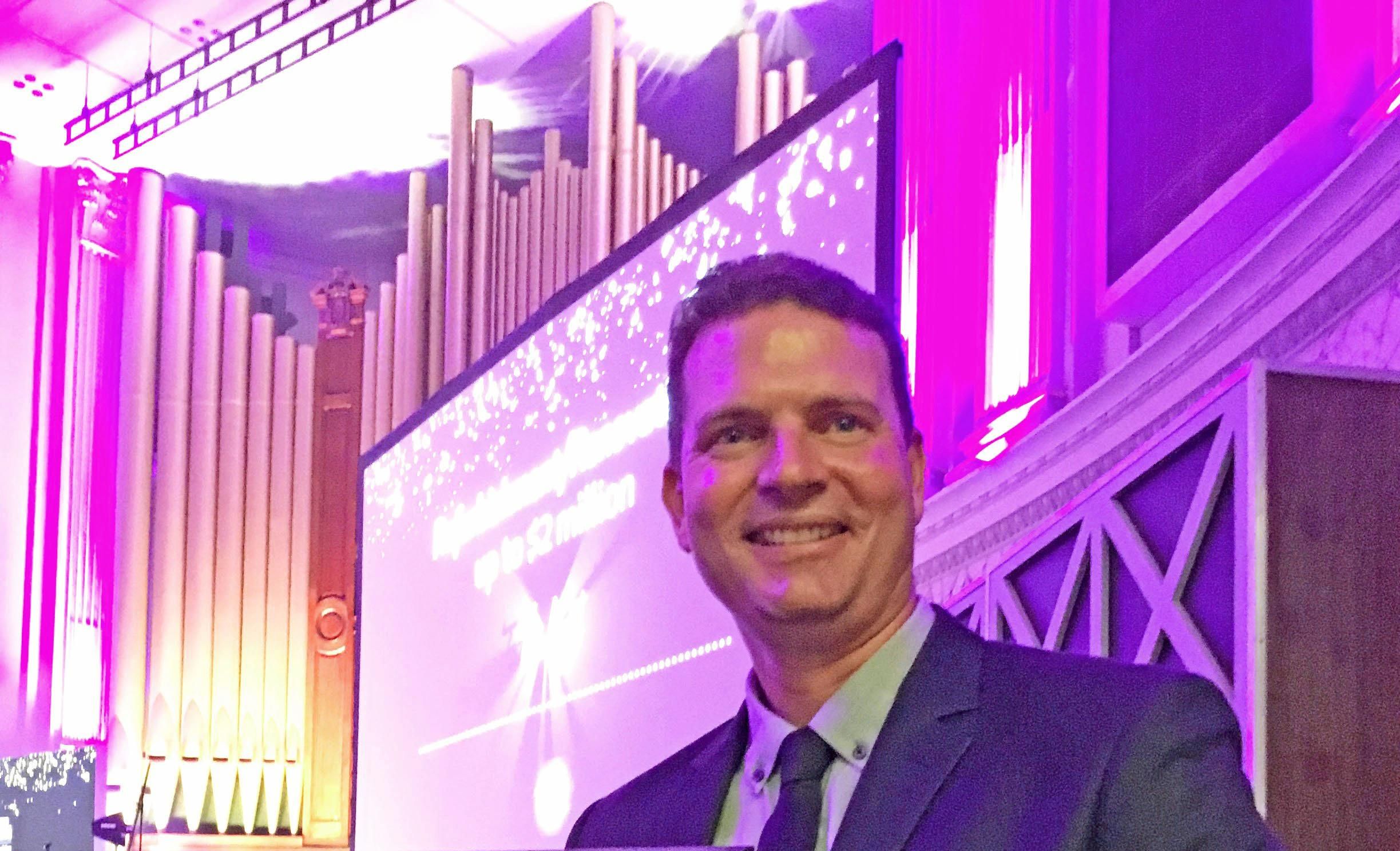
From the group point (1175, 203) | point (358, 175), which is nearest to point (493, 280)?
point (358, 175)

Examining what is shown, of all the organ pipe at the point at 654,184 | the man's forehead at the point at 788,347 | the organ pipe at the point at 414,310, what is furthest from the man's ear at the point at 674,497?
the organ pipe at the point at 414,310

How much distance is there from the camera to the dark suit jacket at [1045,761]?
1.14m

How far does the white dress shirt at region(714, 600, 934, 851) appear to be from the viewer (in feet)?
4.26

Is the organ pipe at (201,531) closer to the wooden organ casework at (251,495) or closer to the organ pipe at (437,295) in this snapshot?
the wooden organ casework at (251,495)

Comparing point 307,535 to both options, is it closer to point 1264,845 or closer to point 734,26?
point 734,26

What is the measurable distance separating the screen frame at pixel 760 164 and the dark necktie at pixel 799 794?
869 millimetres

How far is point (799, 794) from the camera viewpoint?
4.21 feet

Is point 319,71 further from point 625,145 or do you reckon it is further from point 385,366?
point 625,145

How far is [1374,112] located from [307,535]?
5672 mm

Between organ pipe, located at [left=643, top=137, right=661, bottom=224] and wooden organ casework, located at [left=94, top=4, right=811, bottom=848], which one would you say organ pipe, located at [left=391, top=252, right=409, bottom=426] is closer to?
wooden organ casework, located at [left=94, top=4, right=811, bottom=848]

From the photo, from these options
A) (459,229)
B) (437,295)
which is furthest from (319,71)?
(437,295)

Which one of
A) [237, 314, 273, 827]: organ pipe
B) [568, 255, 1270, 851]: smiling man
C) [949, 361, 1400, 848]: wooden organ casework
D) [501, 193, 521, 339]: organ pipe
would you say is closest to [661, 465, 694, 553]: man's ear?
[568, 255, 1270, 851]: smiling man

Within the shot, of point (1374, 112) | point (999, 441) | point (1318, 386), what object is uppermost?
point (1374, 112)

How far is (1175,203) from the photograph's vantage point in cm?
400
